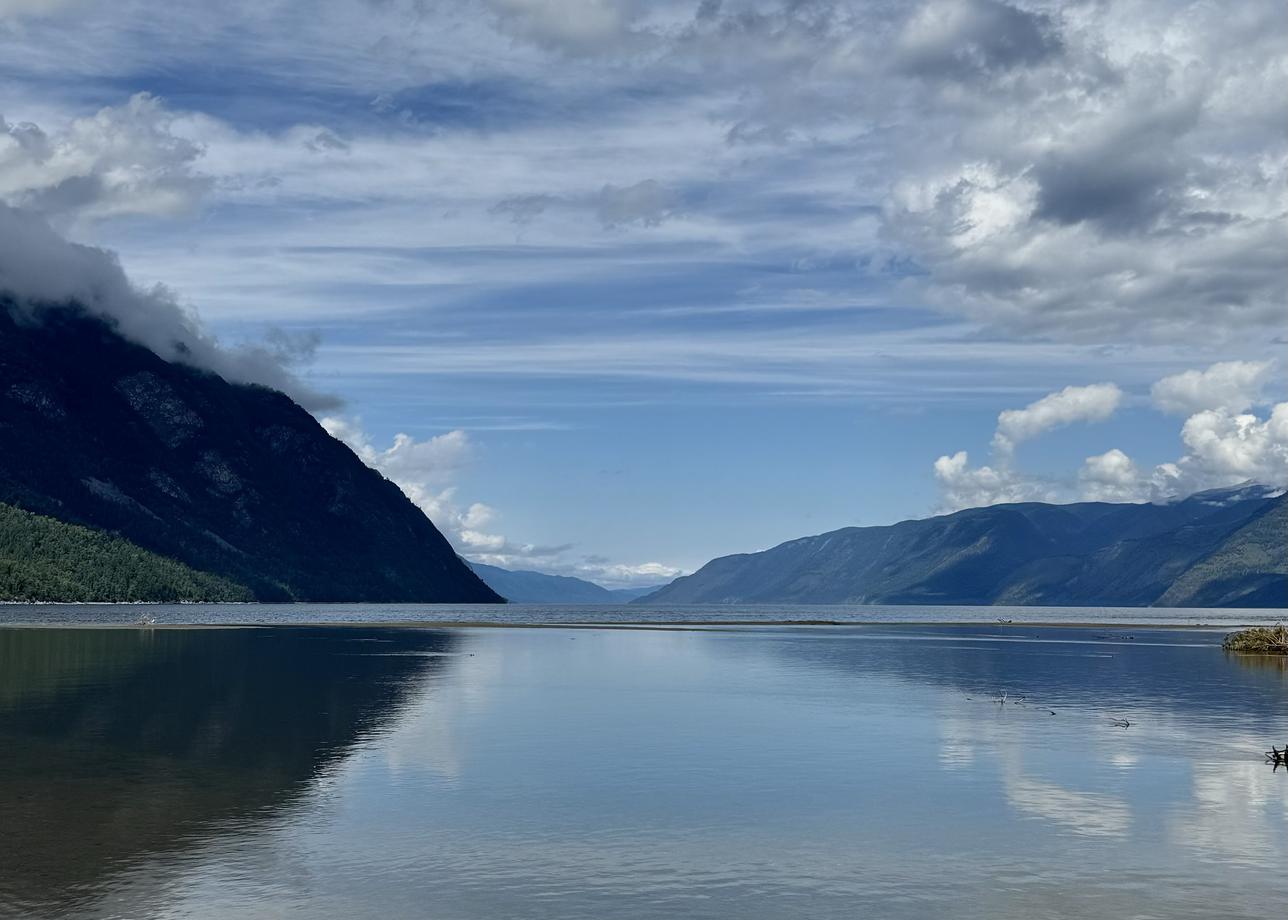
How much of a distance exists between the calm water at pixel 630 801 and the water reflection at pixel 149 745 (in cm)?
23

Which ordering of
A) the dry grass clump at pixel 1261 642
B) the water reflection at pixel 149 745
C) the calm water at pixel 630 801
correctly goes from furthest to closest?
the dry grass clump at pixel 1261 642 < the water reflection at pixel 149 745 < the calm water at pixel 630 801

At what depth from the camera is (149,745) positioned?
56.6m

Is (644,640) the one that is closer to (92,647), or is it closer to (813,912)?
(92,647)

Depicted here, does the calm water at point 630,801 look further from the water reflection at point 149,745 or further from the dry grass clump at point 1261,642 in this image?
the dry grass clump at point 1261,642

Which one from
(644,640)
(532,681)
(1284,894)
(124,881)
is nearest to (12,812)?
(124,881)

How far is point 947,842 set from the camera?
38.4 m

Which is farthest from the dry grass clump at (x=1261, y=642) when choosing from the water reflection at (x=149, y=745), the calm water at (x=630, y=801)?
the water reflection at (x=149, y=745)

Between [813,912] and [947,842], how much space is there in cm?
986

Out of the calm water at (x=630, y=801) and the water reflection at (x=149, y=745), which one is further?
the water reflection at (x=149, y=745)

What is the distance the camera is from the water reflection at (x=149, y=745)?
35.5 meters

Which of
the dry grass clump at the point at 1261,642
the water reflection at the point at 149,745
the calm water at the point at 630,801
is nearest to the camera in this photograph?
the calm water at the point at 630,801

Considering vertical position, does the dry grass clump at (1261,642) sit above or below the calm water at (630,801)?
above

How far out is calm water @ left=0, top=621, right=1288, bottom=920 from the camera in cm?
3161

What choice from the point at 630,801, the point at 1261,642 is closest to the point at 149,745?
the point at 630,801
